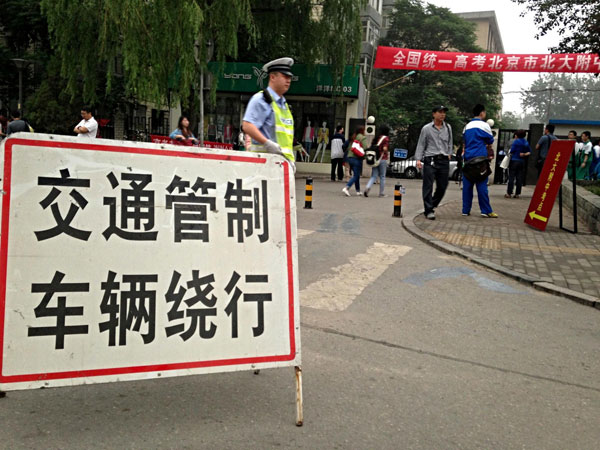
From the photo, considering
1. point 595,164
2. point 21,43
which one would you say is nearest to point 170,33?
point 21,43

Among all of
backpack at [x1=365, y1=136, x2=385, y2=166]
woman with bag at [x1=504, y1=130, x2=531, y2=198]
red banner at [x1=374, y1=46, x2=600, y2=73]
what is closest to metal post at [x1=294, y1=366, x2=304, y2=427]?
backpack at [x1=365, y1=136, x2=385, y2=166]

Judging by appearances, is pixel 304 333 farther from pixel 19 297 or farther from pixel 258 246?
pixel 19 297

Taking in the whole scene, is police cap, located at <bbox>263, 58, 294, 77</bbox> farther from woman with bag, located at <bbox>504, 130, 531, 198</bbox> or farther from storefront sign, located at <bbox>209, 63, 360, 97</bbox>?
storefront sign, located at <bbox>209, 63, 360, 97</bbox>

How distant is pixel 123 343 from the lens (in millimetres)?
2850

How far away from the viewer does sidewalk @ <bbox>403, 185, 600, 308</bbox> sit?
6211 mm

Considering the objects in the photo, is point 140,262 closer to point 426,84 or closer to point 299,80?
point 299,80

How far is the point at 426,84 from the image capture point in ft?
158

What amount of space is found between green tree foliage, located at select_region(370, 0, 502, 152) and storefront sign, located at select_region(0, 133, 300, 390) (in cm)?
4042

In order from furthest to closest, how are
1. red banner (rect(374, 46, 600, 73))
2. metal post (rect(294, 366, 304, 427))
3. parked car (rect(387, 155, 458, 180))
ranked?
1. parked car (rect(387, 155, 458, 180))
2. red banner (rect(374, 46, 600, 73))
3. metal post (rect(294, 366, 304, 427))

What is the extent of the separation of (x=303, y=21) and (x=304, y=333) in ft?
67.4

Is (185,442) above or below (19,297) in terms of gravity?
below

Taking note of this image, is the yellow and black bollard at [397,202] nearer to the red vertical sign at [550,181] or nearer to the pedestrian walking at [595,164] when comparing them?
the red vertical sign at [550,181]

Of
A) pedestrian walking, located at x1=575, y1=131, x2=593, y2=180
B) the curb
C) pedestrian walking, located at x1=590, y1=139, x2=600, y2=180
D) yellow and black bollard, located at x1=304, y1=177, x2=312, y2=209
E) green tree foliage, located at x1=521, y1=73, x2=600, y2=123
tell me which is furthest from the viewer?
green tree foliage, located at x1=521, y1=73, x2=600, y2=123

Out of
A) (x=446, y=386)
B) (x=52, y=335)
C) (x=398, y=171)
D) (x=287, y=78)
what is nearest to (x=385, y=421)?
(x=446, y=386)
